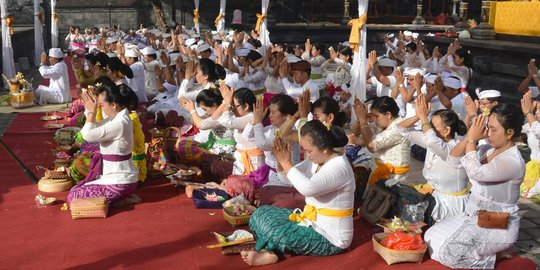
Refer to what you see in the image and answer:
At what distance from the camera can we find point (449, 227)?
4777mm

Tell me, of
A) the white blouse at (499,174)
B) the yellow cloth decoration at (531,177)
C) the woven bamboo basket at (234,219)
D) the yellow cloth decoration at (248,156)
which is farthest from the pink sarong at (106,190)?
the yellow cloth decoration at (531,177)

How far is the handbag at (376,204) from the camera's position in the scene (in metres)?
5.40

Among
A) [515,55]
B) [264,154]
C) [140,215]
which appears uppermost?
[515,55]

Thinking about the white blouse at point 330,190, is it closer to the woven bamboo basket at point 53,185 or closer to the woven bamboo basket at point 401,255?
the woven bamboo basket at point 401,255

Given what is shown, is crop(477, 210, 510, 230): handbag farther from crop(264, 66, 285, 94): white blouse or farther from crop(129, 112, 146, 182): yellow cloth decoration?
crop(264, 66, 285, 94): white blouse

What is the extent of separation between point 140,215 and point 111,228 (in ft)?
1.38

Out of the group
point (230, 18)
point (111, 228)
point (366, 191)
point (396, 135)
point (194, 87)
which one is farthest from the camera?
point (230, 18)

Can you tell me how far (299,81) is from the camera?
8500mm

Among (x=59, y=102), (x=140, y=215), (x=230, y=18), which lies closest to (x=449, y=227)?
(x=140, y=215)

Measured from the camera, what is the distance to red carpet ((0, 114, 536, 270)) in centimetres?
470

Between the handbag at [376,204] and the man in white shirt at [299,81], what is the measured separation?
2974mm

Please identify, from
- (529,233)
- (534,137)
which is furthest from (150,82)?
(529,233)

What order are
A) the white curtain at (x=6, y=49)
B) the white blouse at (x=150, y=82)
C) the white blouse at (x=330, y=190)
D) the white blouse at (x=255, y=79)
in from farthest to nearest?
the white curtain at (x=6, y=49) → the white blouse at (x=150, y=82) → the white blouse at (x=255, y=79) → the white blouse at (x=330, y=190)

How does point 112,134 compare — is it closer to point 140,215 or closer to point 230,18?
point 140,215
